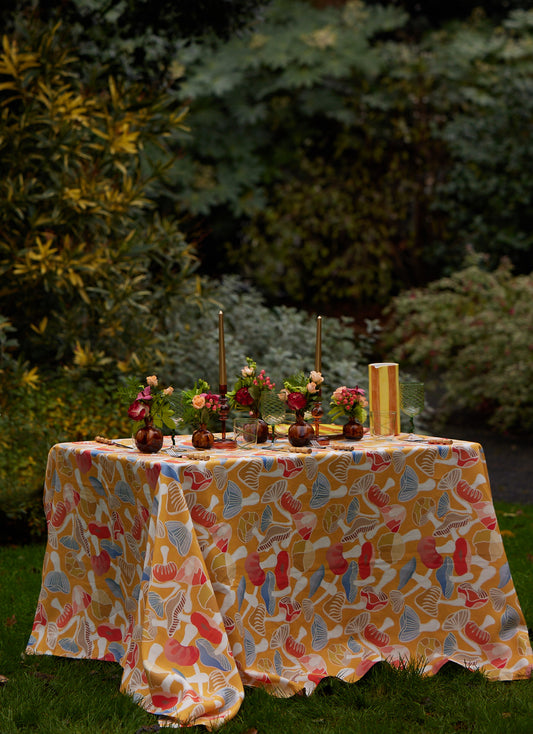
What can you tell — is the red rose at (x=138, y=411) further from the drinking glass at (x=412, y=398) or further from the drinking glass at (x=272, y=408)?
the drinking glass at (x=412, y=398)

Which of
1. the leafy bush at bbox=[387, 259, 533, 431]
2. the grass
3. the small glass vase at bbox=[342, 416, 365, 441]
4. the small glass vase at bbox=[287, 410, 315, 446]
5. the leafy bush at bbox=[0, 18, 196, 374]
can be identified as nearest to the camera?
the grass

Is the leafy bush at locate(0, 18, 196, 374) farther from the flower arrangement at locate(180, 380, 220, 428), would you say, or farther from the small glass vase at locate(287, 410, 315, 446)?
the small glass vase at locate(287, 410, 315, 446)

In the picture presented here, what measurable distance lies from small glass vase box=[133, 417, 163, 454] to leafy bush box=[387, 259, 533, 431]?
6424 millimetres

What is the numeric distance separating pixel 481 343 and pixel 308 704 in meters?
→ 7.17

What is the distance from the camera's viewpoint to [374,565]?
362 cm

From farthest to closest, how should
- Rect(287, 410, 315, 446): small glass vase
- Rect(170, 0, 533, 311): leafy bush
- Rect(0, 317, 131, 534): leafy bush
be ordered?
1. Rect(170, 0, 533, 311): leafy bush
2. Rect(0, 317, 131, 534): leafy bush
3. Rect(287, 410, 315, 446): small glass vase

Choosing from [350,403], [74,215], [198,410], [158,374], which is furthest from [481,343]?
[198,410]

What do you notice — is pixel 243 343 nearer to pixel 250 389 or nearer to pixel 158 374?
pixel 158 374

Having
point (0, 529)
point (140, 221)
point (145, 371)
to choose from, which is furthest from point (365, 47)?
point (0, 529)

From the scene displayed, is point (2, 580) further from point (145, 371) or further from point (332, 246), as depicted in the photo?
point (332, 246)

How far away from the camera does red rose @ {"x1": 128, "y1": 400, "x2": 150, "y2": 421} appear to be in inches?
140

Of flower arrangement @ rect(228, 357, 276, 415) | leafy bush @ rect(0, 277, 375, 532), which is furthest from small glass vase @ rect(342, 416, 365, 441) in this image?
leafy bush @ rect(0, 277, 375, 532)

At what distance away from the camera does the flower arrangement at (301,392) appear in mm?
3646

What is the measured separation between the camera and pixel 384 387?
3945 mm
